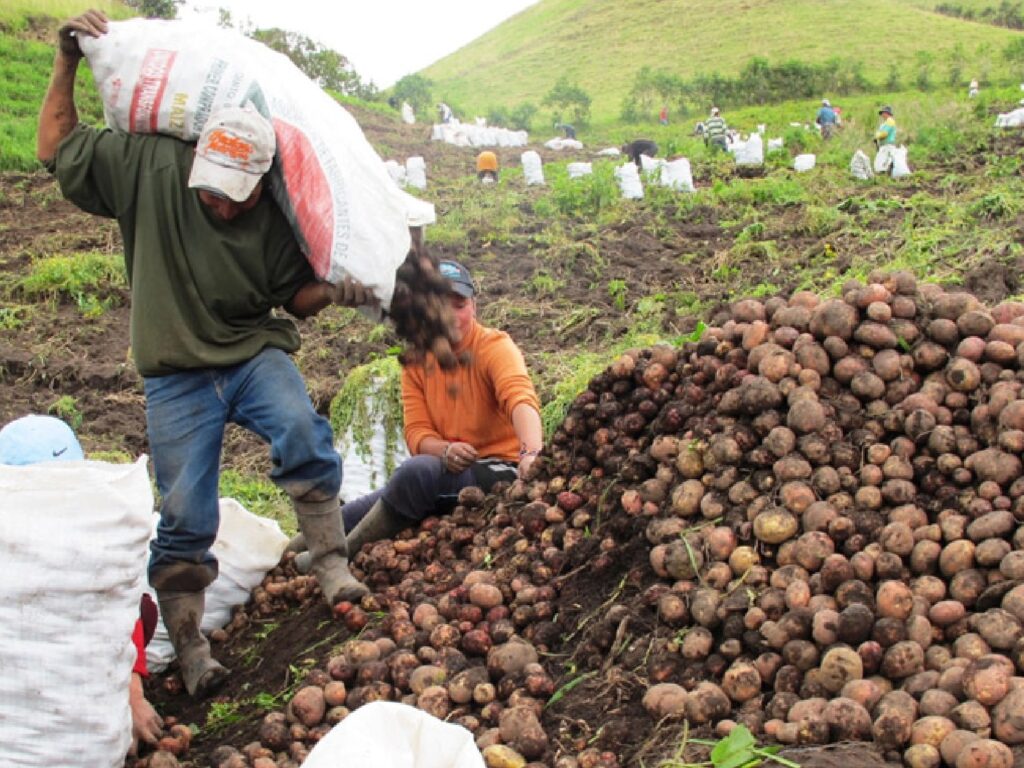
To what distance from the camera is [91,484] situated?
7.74 feet

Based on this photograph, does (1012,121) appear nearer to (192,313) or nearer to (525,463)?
(525,463)

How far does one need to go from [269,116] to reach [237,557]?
1.55m

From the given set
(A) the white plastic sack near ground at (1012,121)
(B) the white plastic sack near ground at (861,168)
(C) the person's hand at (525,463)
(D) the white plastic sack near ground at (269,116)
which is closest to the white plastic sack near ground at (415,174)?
(B) the white plastic sack near ground at (861,168)

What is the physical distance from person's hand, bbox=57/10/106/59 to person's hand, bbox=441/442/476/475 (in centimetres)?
174

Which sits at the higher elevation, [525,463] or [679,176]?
[525,463]

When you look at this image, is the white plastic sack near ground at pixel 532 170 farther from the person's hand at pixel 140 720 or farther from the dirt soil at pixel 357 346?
the person's hand at pixel 140 720

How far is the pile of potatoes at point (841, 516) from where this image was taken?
6.29 ft

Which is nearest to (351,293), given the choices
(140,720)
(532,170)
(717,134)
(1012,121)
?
(140,720)

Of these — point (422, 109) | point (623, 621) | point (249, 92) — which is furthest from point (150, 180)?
point (422, 109)

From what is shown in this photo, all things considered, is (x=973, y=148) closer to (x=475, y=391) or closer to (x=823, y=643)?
(x=475, y=391)

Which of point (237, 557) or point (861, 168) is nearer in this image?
point (237, 557)

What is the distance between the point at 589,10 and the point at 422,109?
26.2m

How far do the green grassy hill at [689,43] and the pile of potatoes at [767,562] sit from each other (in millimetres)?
30865

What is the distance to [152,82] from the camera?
281cm
